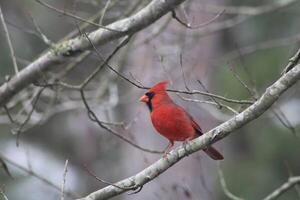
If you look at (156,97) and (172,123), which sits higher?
(156,97)

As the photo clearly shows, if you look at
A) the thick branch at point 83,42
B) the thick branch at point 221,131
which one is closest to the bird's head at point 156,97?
A: the thick branch at point 83,42

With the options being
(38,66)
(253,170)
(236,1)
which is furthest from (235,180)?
(38,66)

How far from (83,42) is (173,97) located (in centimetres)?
274

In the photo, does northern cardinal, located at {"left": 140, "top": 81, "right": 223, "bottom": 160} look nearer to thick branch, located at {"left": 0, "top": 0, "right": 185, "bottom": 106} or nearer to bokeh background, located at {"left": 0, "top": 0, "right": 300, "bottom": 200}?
thick branch, located at {"left": 0, "top": 0, "right": 185, "bottom": 106}

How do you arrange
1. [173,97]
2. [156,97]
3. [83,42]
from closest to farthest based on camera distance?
[83,42] < [156,97] < [173,97]

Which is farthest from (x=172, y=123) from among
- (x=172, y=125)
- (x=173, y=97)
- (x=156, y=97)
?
(x=173, y=97)

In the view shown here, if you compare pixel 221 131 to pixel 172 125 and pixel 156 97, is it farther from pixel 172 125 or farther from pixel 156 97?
pixel 156 97

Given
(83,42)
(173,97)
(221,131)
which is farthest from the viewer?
(173,97)

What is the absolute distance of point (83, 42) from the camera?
208 inches

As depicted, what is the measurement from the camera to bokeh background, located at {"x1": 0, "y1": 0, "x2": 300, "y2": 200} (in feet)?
23.0

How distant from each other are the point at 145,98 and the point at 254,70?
3560 millimetres

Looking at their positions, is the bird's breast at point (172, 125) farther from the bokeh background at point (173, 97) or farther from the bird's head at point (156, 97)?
the bokeh background at point (173, 97)

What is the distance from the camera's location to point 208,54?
894cm

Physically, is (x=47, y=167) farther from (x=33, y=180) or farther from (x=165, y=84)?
(x=165, y=84)
